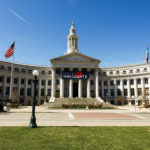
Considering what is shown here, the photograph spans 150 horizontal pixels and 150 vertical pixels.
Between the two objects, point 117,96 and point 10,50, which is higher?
point 10,50

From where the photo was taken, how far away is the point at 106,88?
254ft

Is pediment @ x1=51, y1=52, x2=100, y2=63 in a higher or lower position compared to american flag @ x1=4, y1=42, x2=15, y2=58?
higher

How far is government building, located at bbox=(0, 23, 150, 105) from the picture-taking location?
216 feet

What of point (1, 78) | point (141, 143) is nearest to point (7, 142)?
point (141, 143)

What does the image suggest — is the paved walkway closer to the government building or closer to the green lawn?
the green lawn

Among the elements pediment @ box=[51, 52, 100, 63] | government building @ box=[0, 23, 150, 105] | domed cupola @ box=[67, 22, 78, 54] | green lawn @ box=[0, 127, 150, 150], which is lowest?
green lawn @ box=[0, 127, 150, 150]

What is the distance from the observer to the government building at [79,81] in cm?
6575

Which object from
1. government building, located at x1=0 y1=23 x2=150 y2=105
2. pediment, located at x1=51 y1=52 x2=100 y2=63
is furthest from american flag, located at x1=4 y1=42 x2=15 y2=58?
pediment, located at x1=51 y1=52 x2=100 y2=63

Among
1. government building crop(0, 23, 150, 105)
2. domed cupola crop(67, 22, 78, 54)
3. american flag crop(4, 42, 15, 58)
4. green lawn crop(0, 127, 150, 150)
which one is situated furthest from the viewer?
domed cupola crop(67, 22, 78, 54)

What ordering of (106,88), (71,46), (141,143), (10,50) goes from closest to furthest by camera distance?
(141,143) → (10,50) → (106,88) → (71,46)

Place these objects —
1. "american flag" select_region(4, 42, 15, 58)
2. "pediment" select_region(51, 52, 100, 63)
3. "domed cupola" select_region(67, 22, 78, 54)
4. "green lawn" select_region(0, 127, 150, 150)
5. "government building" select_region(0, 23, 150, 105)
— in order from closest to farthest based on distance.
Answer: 1. "green lawn" select_region(0, 127, 150, 150)
2. "american flag" select_region(4, 42, 15, 58)
3. "government building" select_region(0, 23, 150, 105)
4. "pediment" select_region(51, 52, 100, 63)
5. "domed cupola" select_region(67, 22, 78, 54)

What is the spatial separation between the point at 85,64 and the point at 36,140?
59.5 meters

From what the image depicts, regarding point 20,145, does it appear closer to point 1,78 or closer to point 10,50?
point 10,50

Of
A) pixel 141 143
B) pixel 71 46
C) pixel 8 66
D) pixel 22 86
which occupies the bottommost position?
pixel 141 143
